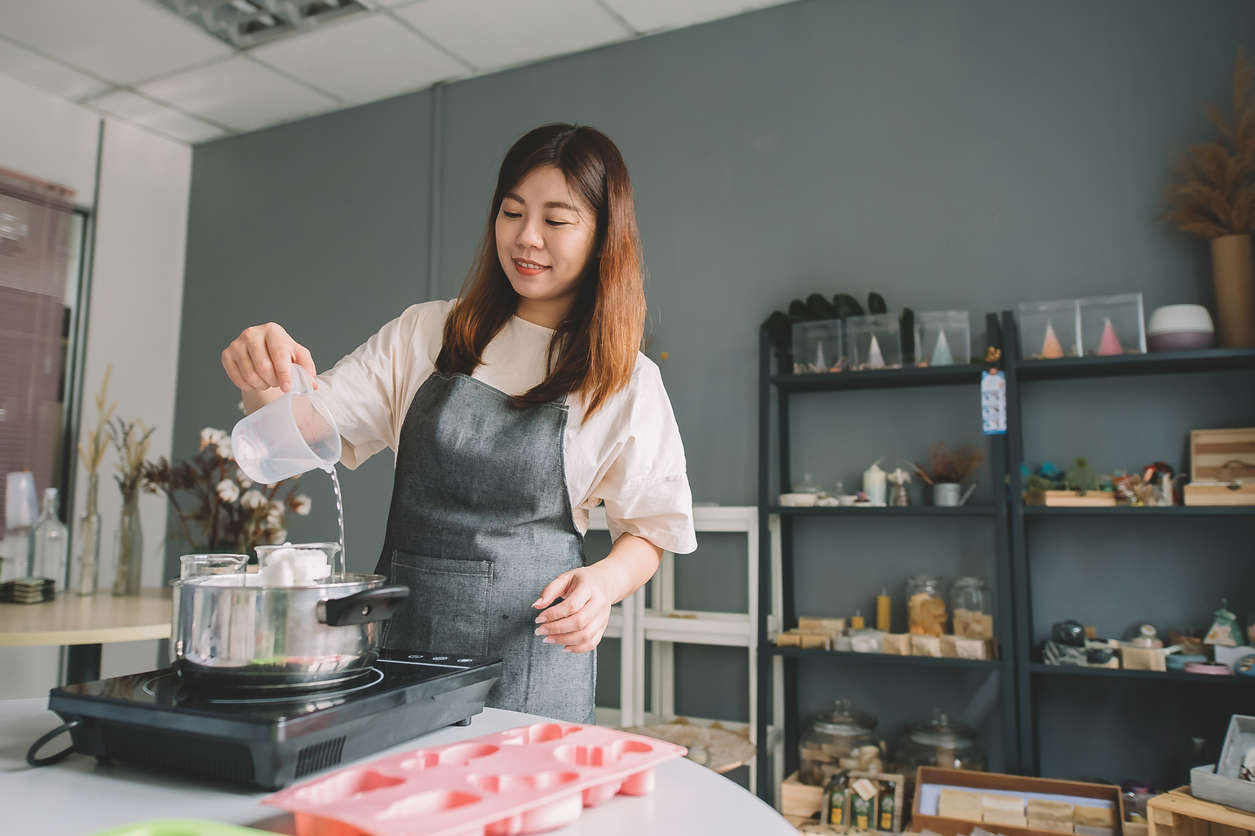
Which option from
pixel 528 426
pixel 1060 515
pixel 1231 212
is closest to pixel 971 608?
pixel 1060 515

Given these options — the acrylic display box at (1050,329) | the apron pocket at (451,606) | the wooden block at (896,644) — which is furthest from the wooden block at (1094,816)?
the apron pocket at (451,606)

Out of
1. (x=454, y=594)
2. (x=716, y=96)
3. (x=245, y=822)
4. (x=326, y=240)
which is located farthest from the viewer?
(x=326, y=240)

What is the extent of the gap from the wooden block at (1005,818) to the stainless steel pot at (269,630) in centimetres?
205

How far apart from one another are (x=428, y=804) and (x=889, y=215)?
2.76 m

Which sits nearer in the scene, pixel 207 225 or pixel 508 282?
pixel 508 282

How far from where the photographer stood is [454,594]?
128cm

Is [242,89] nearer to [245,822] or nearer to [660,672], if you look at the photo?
[660,672]

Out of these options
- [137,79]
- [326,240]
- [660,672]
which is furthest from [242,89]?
[660,672]

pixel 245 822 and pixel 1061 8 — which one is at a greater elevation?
pixel 1061 8

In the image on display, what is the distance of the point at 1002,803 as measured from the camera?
2.30 m

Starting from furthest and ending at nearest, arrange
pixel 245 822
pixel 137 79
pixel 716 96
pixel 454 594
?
pixel 137 79 < pixel 716 96 < pixel 454 594 < pixel 245 822

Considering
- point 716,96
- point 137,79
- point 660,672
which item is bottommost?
point 660,672

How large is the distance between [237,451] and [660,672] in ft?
7.78

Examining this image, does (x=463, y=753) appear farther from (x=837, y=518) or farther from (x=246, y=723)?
(x=837, y=518)
